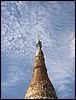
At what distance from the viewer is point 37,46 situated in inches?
1148

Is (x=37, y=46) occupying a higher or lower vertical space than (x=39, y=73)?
higher

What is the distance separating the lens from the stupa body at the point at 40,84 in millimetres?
24484

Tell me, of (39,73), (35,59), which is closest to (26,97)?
(39,73)

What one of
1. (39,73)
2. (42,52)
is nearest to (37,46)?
(42,52)

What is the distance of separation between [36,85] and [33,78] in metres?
1.29

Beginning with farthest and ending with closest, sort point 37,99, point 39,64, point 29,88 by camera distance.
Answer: point 39,64 < point 29,88 < point 37,99

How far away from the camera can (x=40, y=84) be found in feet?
82.9

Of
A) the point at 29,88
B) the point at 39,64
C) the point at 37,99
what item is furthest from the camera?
the point at 39,64

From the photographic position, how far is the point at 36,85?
2534 cm

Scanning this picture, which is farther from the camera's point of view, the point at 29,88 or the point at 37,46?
the point at 37,46

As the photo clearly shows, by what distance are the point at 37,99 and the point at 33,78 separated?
116 inches

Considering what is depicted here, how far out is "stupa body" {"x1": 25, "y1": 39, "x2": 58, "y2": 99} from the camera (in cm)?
2448

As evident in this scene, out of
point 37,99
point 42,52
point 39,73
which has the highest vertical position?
point 42,52

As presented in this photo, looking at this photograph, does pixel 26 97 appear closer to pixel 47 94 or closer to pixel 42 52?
pixel 47 94
